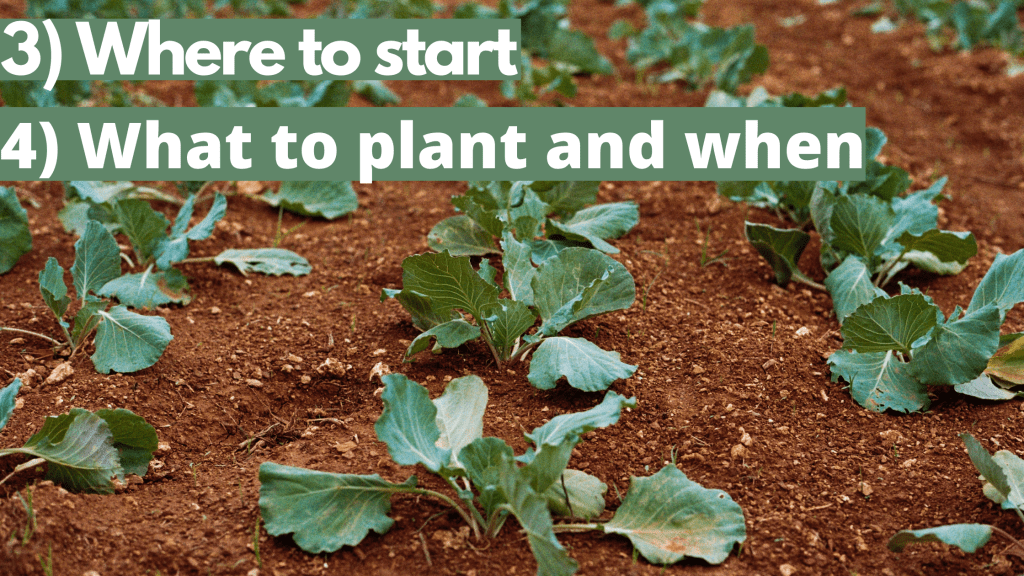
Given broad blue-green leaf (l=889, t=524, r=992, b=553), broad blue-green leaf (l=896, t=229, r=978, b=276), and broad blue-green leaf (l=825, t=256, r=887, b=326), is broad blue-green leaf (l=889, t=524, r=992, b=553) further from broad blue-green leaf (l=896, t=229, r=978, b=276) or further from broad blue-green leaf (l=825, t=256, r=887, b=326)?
broad blue-green leaf (l=896, t=229, r=978, b=276)

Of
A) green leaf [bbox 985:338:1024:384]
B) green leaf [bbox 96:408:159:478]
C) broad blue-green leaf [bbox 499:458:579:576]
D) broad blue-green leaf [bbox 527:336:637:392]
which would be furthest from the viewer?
green leaf [bbox 985:338:1024:384]

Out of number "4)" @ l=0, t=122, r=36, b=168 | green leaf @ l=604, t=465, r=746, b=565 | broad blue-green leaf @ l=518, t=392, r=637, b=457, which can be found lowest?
green leaf @ l=604, t=465, r=746, b=565

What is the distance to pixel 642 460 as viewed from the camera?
2389 mm

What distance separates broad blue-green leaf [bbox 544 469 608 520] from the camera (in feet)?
7.02

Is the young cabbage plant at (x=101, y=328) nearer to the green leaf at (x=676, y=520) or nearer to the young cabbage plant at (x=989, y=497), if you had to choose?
the green leaf at (x=676, y=520)

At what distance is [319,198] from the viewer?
382 centimetres

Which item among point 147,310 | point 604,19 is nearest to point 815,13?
point 604,19

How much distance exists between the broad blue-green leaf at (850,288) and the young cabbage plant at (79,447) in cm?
212

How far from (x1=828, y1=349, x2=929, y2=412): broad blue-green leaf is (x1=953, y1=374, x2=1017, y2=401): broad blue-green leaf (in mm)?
106

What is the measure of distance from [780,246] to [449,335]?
1.27 meters

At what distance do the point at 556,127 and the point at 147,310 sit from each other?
1785mm

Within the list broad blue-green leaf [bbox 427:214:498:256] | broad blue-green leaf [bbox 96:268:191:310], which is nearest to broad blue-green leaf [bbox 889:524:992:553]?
broad blue-green leaf [bbox 427:214:498:256]

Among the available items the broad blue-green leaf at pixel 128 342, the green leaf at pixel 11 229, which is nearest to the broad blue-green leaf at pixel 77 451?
the broad blue-green leaf at pixel 128 342

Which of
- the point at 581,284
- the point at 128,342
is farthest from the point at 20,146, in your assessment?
the point at 581,284
